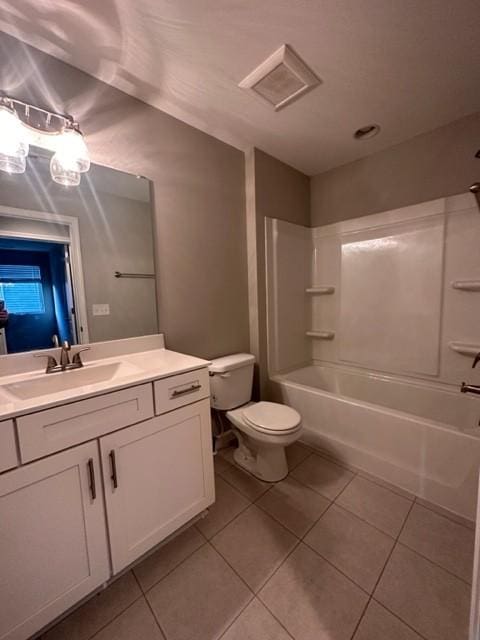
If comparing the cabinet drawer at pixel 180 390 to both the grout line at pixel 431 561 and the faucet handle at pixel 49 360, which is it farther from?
the grout line at pixel 431 561

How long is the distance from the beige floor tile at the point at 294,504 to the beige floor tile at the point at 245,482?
5 centimetres

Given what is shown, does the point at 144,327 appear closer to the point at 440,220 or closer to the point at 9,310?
the point at 9,310

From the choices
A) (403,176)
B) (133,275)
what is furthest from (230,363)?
(403,176)

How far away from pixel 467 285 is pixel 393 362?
2.42 ft

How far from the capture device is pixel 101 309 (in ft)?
4.52

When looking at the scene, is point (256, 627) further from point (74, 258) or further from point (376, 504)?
point (74, 258)

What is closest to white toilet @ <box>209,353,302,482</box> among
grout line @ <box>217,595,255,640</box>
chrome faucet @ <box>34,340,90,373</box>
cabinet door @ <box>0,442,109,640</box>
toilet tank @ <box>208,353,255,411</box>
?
toilet tank @ <box>208,353,255,411</box>

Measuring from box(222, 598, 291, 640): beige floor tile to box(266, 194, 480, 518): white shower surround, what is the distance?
3.37 ft

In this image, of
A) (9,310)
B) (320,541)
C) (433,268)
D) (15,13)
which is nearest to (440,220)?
(433,268)

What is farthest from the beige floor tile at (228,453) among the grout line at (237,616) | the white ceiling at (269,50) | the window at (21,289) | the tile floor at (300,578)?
the white ceiling at (269,50)

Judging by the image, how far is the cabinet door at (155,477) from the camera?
97cm

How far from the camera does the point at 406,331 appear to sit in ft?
6.54

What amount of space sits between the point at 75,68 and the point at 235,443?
2442mm

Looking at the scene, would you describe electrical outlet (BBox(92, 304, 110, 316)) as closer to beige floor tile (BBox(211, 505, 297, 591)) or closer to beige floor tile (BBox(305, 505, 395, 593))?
beige floor tile (BBox(211, 505, 297, 591))
